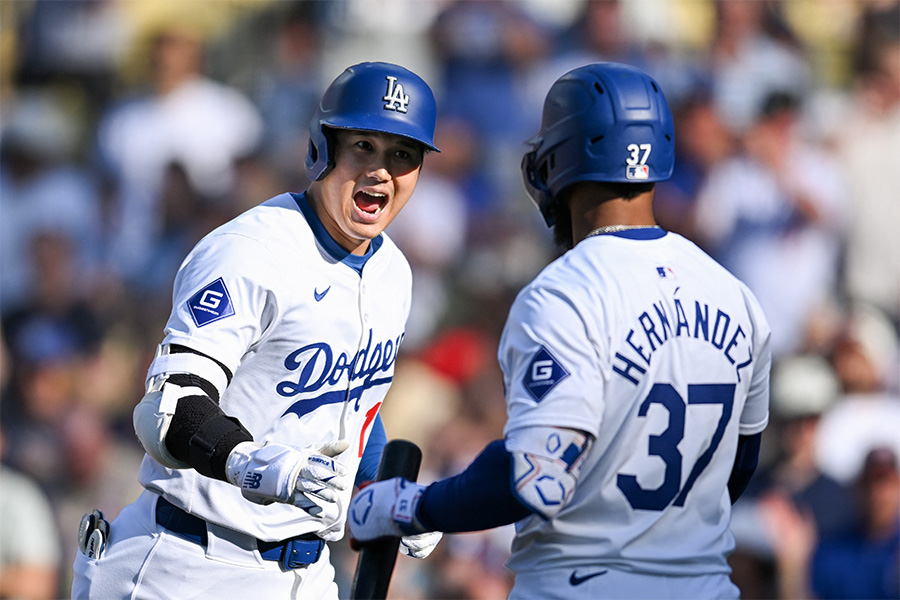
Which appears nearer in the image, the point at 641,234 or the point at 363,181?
the point at 641,234

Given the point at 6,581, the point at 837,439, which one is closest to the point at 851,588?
the point at 837,439

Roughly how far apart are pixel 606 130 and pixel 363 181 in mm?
810

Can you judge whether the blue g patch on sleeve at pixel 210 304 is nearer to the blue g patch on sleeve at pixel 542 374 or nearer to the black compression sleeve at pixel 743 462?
the blue g patch on sleeve at pixel 542 374

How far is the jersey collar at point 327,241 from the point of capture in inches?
135

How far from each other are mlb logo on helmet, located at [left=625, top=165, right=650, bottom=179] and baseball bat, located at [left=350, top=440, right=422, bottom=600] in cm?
107

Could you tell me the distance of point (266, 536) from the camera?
327 centimetres

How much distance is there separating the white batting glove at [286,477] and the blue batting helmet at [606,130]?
1.03m

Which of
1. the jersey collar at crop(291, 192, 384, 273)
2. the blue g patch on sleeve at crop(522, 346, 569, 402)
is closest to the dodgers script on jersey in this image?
the blue g patch on sleeve at crop(522, 346, 569, 402)

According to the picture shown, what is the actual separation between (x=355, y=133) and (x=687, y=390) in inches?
51.1

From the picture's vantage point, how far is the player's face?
3.38 m

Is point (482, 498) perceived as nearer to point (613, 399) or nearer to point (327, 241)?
point (613, 399)

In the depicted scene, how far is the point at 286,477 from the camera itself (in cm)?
269

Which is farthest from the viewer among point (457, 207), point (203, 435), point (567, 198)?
point (457, 207)

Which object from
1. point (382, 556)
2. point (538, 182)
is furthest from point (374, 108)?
point (382, 556)
